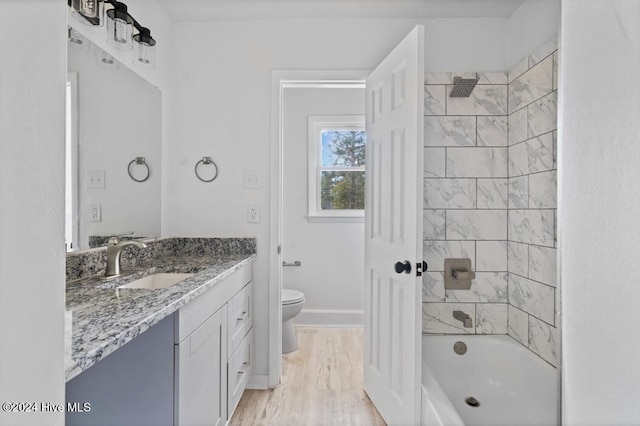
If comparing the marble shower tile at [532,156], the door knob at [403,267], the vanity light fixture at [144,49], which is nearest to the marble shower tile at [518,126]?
the marble shower tile at [532,156]

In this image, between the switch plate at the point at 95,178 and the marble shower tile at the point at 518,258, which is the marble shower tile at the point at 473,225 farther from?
the switch plate at the point at 95,178

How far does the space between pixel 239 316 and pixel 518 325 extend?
1.47 metres

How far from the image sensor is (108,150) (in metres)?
1.47

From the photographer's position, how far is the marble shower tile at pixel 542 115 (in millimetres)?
Answer: 1171

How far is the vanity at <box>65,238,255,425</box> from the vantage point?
30.2 inches

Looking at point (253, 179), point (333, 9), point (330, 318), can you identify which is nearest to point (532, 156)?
point (333, 9)

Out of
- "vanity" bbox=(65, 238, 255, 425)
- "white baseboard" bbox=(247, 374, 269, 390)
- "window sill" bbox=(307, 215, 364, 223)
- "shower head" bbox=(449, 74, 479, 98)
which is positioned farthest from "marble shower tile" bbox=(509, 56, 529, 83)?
"white baseboard" bbox=(247, 374, 269, 390)

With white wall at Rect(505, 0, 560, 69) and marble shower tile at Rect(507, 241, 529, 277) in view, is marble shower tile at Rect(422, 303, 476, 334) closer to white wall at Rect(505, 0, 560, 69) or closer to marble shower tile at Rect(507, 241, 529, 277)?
marble shower tile at Rect(507, 241, 529, 277)

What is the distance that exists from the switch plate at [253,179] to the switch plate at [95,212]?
Result: 2.61 ft

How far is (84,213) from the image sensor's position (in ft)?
4.32

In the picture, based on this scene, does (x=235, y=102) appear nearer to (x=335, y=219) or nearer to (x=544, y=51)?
(x=335, y=219)

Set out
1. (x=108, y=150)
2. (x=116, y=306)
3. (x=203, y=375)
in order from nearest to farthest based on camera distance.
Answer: (x=116, y=306) → (x=203, y=375) → (x=108, y=150)

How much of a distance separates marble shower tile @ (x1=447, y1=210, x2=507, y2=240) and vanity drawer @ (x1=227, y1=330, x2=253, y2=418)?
1316 millimetres

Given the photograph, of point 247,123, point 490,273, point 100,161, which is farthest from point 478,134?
point 100,161
